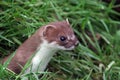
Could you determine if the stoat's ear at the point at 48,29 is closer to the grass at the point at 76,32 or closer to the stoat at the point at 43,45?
the stoat at the point at 43,45

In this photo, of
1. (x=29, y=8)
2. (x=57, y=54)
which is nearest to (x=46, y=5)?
(x=29, y=8)

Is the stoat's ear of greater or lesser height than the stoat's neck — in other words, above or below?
above

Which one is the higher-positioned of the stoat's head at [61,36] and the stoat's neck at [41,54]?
the stoat's head at [61,36]

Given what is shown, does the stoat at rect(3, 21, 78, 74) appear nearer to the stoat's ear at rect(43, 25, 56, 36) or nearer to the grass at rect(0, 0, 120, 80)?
the stoat's ear at rect(43, 25, 56, 36)

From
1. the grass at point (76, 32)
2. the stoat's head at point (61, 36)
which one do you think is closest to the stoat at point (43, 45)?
the stoat's head at point (61, 36)

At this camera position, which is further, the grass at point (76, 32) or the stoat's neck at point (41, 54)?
the grass at point (76, 32)

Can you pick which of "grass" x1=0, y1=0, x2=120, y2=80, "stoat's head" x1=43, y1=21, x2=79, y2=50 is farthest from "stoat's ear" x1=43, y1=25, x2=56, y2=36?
"grass" x1=0, y1=0, x2=120, y2=80

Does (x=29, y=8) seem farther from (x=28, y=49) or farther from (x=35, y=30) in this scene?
(x=28, y=49)
